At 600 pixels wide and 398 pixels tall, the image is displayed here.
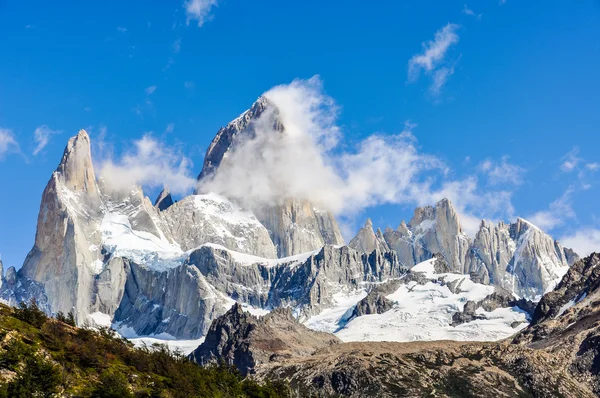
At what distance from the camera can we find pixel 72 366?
8312 centimetres

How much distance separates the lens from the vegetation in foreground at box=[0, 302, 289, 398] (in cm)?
7362

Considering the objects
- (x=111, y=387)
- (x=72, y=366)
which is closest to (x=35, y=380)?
(x=111, y=387)

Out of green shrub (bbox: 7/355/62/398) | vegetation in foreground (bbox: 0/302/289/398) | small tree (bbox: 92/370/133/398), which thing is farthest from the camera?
small tree (bbox: 92/370/133/398)

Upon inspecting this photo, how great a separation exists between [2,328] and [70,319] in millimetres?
31897

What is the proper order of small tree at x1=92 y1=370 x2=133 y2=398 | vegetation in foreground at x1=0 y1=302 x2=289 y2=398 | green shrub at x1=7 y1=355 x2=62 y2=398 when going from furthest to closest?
small tree at x1=92 y1=370 x2=133 y2=398 → vegetation in foreground at x1=0 y1=302 x2=289 y2=398 → green shrub at x1=7 y1=355 x2=62 y2=398

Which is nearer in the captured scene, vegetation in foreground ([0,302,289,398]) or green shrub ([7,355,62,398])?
green shrub ([7,355,62,398])

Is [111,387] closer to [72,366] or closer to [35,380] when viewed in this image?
[72,366]

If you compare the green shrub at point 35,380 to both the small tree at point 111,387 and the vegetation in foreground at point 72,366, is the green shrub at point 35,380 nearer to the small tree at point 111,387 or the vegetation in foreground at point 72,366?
the vegetation in foreground at point 72,366

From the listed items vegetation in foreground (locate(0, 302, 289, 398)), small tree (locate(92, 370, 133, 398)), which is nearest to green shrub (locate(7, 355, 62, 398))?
vegetation in foreground (locate(0, 302, 289, 398))

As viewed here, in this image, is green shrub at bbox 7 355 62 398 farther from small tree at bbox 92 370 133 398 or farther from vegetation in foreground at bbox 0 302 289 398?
small tree at bbox 92 370 133 398

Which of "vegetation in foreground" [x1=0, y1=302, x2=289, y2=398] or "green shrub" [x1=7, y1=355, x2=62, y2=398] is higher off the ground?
"vegetation in foreground" [x1=0, y1=302, x2=289, y2=398]

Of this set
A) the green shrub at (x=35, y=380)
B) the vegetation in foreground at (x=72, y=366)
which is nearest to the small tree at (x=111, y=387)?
the vegetation in foreground at (x=72, y=366)

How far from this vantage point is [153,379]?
95312 millimetres

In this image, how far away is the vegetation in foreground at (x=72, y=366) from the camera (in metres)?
73.6
